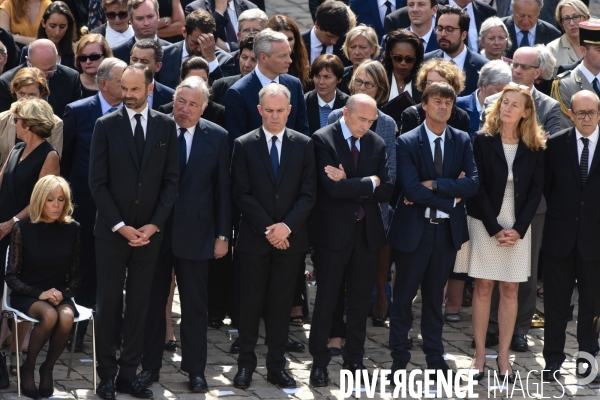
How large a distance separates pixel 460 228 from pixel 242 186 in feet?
5.93

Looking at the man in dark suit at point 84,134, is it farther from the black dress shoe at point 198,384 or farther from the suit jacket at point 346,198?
the suit jacket at point 346,198

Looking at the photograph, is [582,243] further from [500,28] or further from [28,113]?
[28,113]

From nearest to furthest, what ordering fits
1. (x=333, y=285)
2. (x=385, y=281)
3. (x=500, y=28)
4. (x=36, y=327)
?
(x=36, y=327), (x=333, y=285), (x=385, y=281), (x=500, y=28)

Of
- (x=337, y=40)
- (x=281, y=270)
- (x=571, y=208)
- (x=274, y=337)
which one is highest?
(x=337, y=40)

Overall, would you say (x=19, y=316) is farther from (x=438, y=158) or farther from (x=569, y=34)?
(x=569, y=34)

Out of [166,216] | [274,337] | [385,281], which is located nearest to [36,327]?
[166,216]

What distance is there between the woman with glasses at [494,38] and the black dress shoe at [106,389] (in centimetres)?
537

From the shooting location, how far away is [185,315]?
8.59 m

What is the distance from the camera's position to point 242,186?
337 inches

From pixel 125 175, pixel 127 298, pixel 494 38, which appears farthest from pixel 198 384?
pixel 494 38

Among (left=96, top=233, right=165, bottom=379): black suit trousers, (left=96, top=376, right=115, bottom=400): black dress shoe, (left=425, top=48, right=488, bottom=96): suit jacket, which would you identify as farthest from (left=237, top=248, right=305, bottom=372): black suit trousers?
(left=425, top=48, right=488, bottom=96): suit jacket

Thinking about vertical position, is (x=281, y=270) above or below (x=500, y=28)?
below

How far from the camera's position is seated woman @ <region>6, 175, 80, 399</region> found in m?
8.23

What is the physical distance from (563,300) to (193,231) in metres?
3.14
